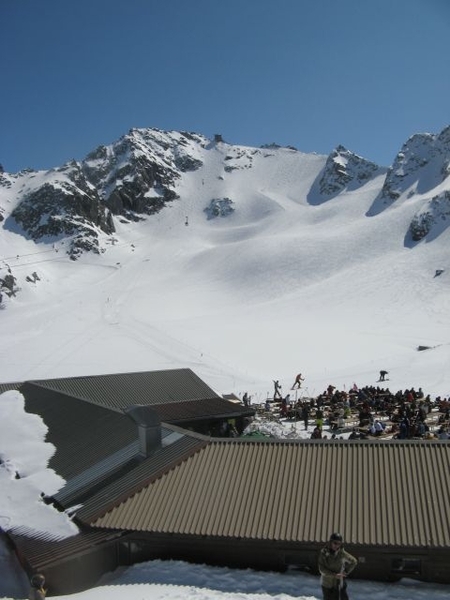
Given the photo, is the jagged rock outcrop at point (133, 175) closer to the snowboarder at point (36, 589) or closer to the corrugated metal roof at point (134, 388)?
the corrugated metal roof at point (134, 388)

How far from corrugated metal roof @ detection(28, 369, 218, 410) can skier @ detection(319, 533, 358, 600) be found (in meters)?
16.8

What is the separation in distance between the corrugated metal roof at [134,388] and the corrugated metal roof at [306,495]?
11605mm

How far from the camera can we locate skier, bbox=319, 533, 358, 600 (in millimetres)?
7215

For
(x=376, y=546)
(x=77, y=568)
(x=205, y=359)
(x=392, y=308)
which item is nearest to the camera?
(x=376, y=546)

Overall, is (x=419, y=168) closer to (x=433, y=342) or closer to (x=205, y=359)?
(x=433, y=342)

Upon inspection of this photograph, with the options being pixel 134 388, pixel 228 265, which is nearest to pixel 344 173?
pixel 228 265

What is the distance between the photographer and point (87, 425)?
1777cm

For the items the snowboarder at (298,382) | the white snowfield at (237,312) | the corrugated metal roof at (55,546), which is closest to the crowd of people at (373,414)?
the snowboarder at (298,382)

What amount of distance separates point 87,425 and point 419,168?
431 ft

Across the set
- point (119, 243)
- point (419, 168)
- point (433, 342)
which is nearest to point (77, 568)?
point (433, 342)

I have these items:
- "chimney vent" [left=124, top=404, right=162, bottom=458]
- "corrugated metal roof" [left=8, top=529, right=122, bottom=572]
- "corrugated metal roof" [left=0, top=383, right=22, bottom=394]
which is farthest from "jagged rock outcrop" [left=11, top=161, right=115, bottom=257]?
"corrugated metal roof" [left=8, top=529, right=122, bottom=572]

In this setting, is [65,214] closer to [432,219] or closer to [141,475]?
[432,219]

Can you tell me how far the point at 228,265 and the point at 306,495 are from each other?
89.8 m

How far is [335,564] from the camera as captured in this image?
7277mm
